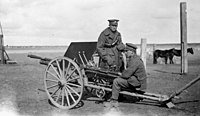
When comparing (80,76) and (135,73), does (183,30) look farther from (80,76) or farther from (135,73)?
(80,76)

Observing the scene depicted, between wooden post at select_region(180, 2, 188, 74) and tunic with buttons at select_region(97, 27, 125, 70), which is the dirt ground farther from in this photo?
wooden post at select_region(180, 2, 188, 74)

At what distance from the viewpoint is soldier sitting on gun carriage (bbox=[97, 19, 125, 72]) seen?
7.90 meters

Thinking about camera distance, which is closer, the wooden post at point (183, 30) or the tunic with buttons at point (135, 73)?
the tunic with buttons at point (135, 73)

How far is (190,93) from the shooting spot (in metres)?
9.23

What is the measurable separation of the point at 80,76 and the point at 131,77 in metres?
1.24

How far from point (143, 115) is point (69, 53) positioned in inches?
121

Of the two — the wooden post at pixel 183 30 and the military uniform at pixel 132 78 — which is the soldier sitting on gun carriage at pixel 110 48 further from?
the wooden post at pixel 183 30

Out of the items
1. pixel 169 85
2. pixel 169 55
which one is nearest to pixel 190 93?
pixel 169 85

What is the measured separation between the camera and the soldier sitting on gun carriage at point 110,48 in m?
7.90

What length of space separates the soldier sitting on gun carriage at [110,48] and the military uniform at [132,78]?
3.12 ft

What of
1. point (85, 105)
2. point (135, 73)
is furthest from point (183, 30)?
point (85, 105)

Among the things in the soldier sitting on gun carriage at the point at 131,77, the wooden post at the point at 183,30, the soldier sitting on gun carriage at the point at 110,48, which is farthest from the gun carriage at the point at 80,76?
the wooden post at the point at 183,30

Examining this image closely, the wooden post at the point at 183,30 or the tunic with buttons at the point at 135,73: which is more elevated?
the wooden post at the point at 183,30

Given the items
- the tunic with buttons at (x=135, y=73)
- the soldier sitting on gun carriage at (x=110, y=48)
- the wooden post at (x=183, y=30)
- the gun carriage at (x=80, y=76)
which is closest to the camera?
the tunic with buttons at (x=135, y=73)
